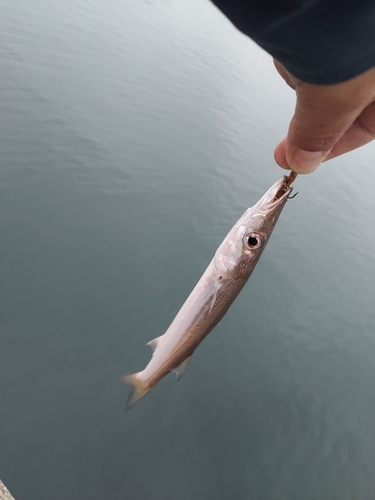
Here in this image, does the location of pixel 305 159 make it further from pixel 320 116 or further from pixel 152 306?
pixel 152 306

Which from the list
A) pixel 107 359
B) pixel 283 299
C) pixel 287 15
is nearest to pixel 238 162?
pixel 283 299

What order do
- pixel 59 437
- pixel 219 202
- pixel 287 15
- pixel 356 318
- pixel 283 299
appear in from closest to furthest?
pixel 287 15 → pixel 59 437 → pixel 283 299 → pixel 356 318 → pixel 219 202

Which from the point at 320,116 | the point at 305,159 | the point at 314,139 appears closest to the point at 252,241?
the point at 305,159

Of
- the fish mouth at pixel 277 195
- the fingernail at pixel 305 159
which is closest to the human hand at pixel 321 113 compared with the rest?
the fingernail at pixel 305 159

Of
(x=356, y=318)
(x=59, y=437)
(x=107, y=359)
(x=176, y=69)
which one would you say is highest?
(x=176, y=69)

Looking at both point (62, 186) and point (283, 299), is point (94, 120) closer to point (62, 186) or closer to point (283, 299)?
point (62, 186)

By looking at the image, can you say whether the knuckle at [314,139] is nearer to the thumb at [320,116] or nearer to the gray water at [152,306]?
the thumb at [320,116]

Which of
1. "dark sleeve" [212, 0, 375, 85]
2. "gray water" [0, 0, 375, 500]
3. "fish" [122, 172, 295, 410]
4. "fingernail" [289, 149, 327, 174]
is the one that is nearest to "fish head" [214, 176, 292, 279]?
"fish" [122, 172, 295, 410]
